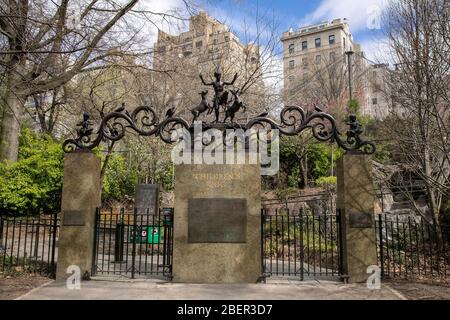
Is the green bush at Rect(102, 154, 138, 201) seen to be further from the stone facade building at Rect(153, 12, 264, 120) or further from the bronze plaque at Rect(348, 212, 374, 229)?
the bronze plaque at Rect(348, 212, 374, 229)

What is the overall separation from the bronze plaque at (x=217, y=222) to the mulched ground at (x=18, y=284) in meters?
3.50

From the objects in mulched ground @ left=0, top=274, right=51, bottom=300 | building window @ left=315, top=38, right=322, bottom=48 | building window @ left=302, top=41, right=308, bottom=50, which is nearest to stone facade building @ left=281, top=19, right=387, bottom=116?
mulched ground @ left=0, top=274, right=51, bottom=300

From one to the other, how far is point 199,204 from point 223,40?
13.5 m

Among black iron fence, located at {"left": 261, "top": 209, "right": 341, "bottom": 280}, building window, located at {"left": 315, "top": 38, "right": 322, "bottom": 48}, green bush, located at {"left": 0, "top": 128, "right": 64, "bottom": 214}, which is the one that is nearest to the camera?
black iron fence, located at {"left": 261, "top": 209, "right": 341, "bottom": 280}

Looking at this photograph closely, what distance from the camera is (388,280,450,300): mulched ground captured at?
7.68 m

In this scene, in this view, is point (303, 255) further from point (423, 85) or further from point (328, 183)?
point (328, 183)

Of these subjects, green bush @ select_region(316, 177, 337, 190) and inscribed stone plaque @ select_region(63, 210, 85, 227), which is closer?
inscribed stone plaque @ select_region(63, 210, 85, 227)

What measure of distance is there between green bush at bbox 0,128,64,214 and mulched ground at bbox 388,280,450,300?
16.1 meters

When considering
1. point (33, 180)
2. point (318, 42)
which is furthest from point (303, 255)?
point (318, 42)

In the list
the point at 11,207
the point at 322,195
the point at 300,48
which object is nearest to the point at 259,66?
the point at 322,195

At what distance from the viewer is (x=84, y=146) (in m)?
9.73

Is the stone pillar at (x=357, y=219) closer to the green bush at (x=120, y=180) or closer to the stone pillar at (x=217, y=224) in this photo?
the stone pillar at (x=217, y=224)

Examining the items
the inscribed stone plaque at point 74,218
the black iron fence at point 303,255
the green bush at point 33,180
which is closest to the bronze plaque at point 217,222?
the black iron fence at point 303,255

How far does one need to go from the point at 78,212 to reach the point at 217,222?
333 cm
